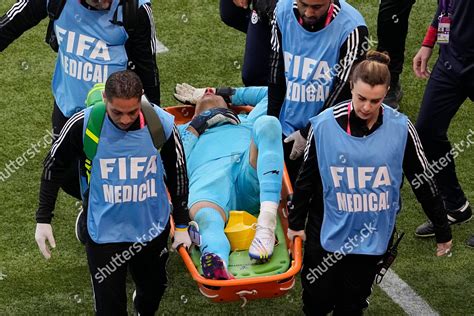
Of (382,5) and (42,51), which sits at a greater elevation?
(382,5)

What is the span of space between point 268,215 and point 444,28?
1.71 metres

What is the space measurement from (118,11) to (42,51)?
351 centimetres

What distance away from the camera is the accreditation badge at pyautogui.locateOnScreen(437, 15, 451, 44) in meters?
6.49

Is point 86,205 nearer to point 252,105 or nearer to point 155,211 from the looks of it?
point 155,211

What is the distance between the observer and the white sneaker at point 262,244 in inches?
234

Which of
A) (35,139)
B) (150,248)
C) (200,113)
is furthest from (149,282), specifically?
(35,139)

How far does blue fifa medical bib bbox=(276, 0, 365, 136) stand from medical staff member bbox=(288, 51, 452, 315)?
2.04ft

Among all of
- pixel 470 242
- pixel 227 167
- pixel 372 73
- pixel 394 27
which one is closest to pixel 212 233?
pixel 227 167

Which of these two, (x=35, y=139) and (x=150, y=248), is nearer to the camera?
(x=150, y=248)

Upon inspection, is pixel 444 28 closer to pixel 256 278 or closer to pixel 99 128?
pixel 256 278

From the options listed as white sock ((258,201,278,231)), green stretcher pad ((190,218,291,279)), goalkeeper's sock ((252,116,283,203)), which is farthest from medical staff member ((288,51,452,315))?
goalkeeper's sock ((252,116,283,203))

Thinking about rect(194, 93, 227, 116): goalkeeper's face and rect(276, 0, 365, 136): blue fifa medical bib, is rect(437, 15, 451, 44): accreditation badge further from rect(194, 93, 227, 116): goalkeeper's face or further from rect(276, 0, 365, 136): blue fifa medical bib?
rect(194, 93, 227, 116): goalkeeper's face

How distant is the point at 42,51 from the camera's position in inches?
371

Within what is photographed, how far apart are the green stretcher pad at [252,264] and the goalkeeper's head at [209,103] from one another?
1.54 metres
